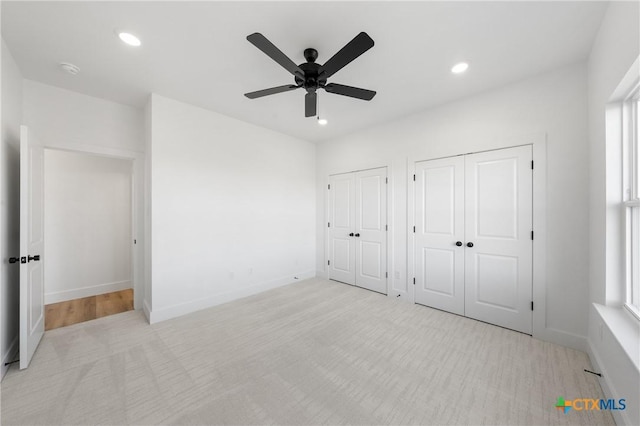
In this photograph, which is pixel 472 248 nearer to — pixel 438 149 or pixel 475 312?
pixel 475 312

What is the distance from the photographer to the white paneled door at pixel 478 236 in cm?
268

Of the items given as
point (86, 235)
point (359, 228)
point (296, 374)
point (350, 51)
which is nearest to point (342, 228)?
point (359, 228)

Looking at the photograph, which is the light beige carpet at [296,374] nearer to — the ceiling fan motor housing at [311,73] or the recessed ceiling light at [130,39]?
the ceiling fan motor housing at [311,73]

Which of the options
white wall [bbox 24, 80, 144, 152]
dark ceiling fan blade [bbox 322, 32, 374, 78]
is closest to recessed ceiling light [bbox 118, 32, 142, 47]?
white wall [bbox 24, 80, 144, 152]

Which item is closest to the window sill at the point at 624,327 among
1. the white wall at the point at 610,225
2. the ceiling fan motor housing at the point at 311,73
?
the white wall at the point at 610,225

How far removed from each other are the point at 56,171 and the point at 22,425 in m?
3.66

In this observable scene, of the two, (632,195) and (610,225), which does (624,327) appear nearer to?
(610,225)

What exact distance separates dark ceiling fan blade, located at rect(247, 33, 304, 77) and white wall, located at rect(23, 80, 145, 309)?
269cm

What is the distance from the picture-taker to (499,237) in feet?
9.23

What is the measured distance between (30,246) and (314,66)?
3.04 metres

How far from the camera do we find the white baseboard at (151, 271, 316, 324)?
9.79 ft

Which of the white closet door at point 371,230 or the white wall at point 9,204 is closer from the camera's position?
the white wall at point 9,204

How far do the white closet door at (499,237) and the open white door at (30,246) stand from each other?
451 cm

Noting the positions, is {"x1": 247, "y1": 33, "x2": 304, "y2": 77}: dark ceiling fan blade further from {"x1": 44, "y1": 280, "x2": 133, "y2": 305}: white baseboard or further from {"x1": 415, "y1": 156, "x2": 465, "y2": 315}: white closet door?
{"x1": 44, "y1": 280, "x2": 133, "y2": 305}: white baseboard
